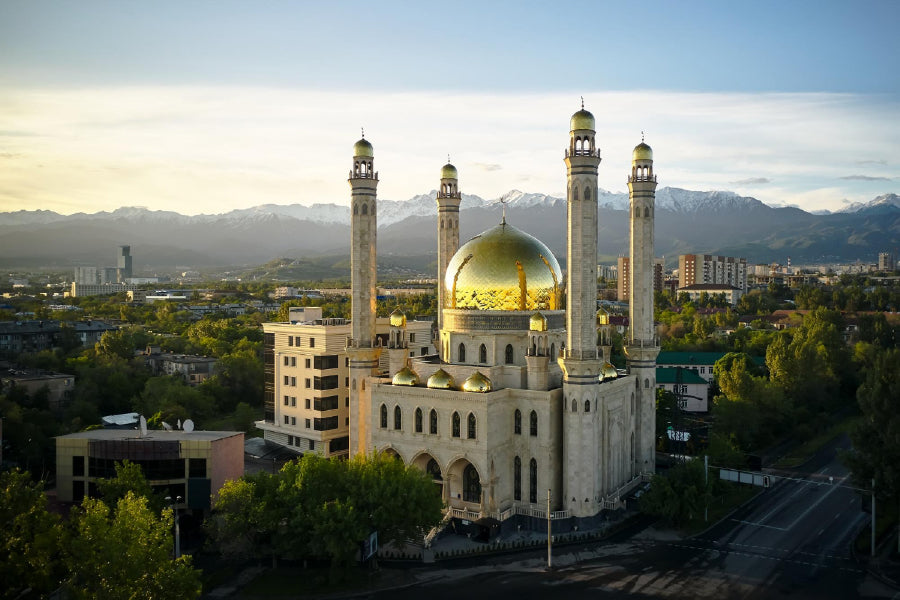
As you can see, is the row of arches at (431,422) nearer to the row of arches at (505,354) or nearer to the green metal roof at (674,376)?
the row of arches at (505,354)

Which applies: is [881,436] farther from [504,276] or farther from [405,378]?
[405,378]

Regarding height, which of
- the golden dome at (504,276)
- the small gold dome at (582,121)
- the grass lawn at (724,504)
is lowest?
the grass lawn at (724,504)

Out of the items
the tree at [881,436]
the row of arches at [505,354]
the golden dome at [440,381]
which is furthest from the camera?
the row of arches at [505,354]

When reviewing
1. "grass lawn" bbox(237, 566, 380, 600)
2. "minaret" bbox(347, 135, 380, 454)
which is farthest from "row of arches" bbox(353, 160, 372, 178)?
"grass lawn" bbox(237, 566, 380, 600)

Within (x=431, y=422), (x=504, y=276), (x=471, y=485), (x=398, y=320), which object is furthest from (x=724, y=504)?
(x=398, y=320)

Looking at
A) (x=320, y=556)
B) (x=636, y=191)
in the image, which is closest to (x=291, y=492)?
(x=320, y=556)

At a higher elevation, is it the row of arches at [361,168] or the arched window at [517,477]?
the row of arches at [361,168]

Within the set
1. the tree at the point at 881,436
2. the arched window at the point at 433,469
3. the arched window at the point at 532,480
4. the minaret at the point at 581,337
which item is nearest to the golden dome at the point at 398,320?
→ the arched window at the point at 433,469

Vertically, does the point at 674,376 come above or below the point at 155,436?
below
